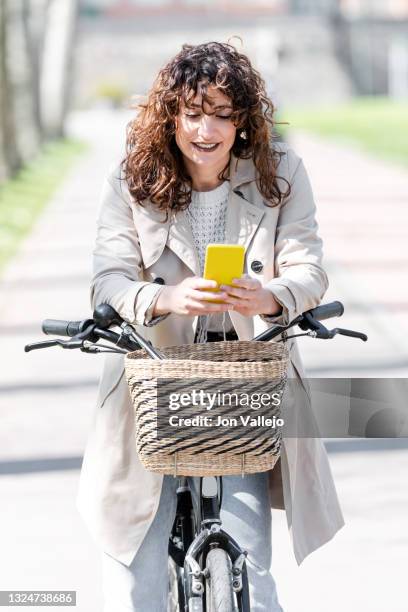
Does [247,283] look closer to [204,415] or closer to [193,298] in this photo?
[193,298]

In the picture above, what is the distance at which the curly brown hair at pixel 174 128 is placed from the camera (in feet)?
11.6

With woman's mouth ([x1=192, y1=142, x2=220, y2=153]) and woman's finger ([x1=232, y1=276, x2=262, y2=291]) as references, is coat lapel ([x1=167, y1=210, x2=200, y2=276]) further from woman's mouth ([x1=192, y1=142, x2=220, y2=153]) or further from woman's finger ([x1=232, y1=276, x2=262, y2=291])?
woman's finger ([x1=232, y1=276, x2=262, y2=291])

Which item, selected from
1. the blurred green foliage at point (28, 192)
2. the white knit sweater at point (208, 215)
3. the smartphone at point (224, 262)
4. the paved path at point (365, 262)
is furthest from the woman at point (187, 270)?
the blurred green foliage at point (28, 192)

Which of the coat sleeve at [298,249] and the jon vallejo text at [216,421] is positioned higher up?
the coat sleeve at [298,249]

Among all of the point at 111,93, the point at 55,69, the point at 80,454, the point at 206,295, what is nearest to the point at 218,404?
the point at 206,295

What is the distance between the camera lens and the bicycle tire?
3424 mm

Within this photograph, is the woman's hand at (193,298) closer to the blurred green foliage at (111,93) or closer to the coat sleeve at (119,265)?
the coat sleeve at (119,265)

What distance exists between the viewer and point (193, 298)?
333 cm

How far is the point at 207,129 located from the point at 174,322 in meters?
0.49

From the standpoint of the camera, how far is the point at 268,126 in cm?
371

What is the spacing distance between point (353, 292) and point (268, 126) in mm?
9377

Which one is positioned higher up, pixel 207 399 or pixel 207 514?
pixel 207 399

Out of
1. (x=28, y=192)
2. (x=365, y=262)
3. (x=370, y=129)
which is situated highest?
(x=365, y=262)

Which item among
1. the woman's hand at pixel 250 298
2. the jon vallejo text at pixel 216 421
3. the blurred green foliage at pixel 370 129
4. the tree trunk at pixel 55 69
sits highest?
the woman's hand at pixel 250 298
